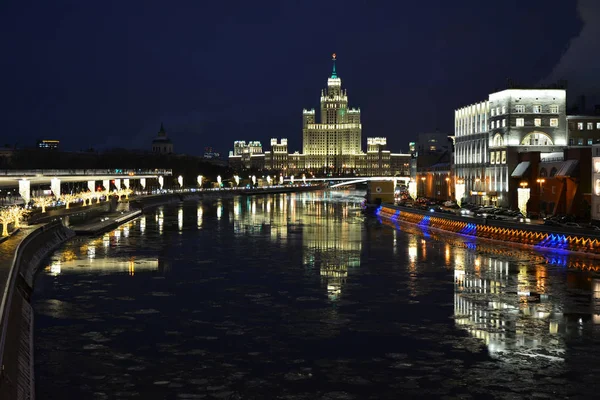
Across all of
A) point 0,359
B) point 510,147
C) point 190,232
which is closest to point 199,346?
point 0,359

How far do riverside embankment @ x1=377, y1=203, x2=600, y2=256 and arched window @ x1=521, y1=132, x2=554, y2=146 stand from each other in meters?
15.5

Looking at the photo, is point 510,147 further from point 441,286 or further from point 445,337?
point 445,337

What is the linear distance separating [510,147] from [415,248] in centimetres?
2931

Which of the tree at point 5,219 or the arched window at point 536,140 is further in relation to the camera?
the arched window at point 536,140

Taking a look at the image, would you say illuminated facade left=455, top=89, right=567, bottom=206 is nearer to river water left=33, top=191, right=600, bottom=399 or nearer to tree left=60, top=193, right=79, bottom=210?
river water left=33, top=191, right=600, bottom=399

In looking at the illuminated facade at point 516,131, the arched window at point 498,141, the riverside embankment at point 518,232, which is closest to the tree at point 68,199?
the riverside embankment at point 518,232

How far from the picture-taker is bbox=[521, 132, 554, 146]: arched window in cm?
6331

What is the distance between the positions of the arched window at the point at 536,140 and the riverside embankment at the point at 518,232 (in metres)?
15.5

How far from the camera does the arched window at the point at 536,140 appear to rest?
63312mm

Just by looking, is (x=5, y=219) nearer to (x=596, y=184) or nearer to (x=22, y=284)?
(x=22, y=284)

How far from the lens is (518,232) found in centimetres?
3756

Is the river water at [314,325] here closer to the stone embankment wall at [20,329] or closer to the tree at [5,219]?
the stone embankment wall at [20,329]

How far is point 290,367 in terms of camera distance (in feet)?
48.5

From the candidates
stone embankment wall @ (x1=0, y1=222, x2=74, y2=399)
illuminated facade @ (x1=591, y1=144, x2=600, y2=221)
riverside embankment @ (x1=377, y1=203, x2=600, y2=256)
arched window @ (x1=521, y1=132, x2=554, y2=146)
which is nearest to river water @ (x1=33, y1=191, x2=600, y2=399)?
stone embankment wall @ (x1=0, y1=222, x2=74, y2=399)
